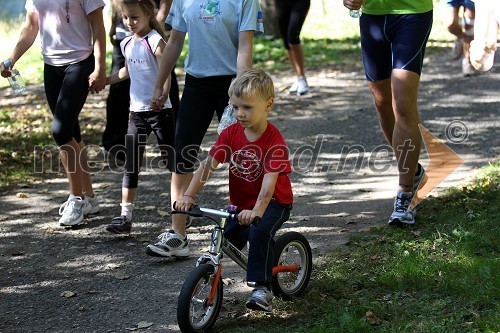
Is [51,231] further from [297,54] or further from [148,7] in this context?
[297,54]

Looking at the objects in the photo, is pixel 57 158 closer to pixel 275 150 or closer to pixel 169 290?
pixel 169 290

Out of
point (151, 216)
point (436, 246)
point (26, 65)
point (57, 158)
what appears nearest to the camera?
point (436, 246)

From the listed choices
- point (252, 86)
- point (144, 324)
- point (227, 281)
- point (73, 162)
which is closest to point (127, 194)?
point (73, 162)

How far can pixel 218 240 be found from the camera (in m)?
4.81

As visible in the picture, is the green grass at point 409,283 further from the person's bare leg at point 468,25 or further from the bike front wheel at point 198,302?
the person's bare leg at point 468,25

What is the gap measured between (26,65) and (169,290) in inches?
431

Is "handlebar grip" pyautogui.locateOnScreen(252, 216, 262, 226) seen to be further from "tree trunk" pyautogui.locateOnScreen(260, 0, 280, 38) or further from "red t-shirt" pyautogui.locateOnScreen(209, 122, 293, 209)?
"tree trunk" pyautogui.locateOnScreen(260, 0, 280, 38)

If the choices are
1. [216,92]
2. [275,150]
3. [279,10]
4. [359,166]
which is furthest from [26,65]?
[275,150]

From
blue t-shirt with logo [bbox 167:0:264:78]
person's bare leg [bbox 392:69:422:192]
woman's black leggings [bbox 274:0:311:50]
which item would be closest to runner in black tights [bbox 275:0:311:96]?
woman's black leggings [bbox 274:0:311:50]

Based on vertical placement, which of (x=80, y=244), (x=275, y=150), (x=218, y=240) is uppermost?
(x=275, y=150)

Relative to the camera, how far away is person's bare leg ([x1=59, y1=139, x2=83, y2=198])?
7020 millimetres

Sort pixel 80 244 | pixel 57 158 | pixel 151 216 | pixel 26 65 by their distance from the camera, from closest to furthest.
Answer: pixel 80 244 → pixel 151 216 → pixel 57 158 → pixel 26 65

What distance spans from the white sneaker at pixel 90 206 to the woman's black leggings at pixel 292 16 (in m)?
4.86

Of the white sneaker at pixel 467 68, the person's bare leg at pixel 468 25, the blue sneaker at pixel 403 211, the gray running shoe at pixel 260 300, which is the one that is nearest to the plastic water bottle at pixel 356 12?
the blue sneaker at pixel 403 211
